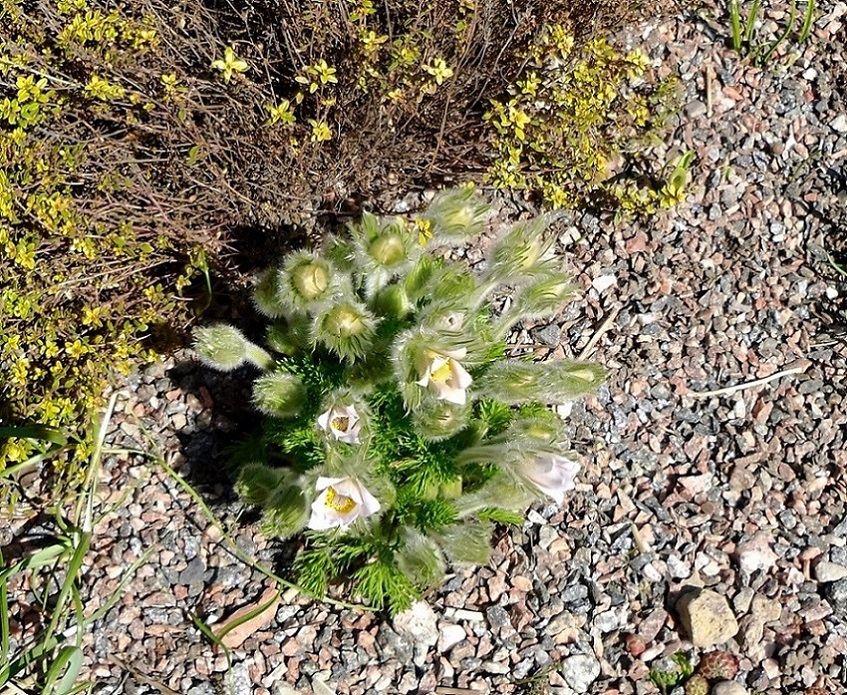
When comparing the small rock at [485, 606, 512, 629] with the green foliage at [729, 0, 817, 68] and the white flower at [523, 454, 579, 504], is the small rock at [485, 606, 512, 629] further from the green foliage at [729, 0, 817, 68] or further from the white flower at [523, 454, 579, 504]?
the green foliage at [729, 0, 817, 68]

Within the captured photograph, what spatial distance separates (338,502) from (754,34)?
2.68m

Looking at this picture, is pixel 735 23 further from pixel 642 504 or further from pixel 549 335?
pixel 642 504

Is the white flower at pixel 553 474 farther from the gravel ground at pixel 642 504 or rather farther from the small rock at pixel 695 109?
the small rock at pixel 695 109

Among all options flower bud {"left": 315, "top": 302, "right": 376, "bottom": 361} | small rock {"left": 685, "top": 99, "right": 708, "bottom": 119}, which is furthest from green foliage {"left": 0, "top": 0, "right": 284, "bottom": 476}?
small rock {"left": 685, "top": 99, "right": 708, "bottom": 119}

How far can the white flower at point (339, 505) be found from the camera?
7.64 feet

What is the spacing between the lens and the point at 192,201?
3189 mm

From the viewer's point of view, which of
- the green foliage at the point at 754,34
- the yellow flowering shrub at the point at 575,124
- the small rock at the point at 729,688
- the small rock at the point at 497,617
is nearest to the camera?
the small rock at the point at 729,688

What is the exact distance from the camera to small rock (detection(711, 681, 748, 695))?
2.68 m

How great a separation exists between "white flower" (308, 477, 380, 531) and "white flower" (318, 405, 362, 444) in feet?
0.35

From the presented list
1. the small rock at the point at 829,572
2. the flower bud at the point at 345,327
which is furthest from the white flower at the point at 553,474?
the small rock at the point at 829,572

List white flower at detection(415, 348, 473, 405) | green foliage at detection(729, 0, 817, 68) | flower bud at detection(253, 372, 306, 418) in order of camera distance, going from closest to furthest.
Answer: white flower at detection(415, 348, 473, 405) < flower bud at detection(253, 372, 306, 418) < green foliage at detection(729, 0, 817, 68)

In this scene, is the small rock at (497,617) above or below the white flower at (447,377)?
below

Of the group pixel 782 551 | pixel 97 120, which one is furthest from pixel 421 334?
pixel 97 120

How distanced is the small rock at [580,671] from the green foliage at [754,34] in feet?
7.96
